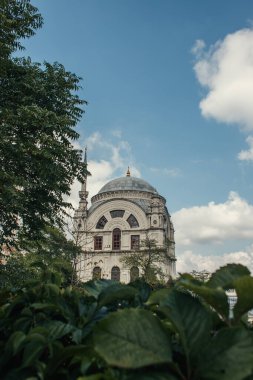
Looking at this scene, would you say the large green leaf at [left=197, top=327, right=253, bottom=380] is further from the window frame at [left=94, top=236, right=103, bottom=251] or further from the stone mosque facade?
the window frame at [left=94, top=236, right=103, bottom=251]

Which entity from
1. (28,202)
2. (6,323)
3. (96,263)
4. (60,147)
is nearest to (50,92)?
(60,147)

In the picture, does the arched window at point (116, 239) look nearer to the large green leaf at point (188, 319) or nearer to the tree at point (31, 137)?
the tree at point (31, 137)

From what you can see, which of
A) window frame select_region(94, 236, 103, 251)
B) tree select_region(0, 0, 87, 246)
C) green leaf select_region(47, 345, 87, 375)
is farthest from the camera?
window frame select_region(94, 236, 103, 251)

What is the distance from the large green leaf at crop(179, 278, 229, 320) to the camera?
760 mm

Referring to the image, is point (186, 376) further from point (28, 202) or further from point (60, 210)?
point (60, 210)

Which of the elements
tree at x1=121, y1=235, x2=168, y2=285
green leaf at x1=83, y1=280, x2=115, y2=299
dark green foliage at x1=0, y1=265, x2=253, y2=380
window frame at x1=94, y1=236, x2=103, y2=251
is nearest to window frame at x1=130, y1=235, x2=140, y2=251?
tree at x1=121, y1=235, x2=168, y2=285

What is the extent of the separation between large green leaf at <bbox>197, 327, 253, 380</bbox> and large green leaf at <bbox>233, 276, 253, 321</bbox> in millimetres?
88

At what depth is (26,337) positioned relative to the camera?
81 cm

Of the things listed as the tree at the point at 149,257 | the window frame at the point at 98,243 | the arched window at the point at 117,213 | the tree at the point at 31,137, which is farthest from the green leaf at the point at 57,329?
the window frame at the point at 98,243

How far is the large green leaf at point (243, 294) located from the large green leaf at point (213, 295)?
0.09ft

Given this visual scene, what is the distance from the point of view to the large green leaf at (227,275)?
892 mm

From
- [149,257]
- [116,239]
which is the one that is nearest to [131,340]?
[149,257]

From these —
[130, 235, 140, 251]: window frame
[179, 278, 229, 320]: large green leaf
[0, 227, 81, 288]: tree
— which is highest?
[130, 235, 140, 251]: window frame

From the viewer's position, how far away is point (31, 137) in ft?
35.9
